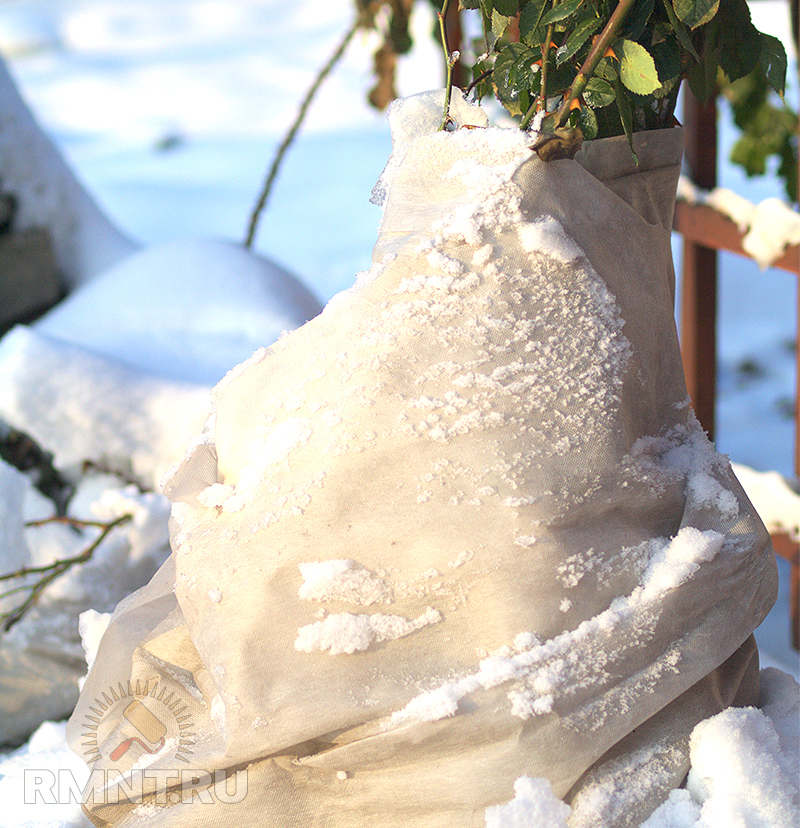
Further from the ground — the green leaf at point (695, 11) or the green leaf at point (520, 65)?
the green leaf at point (695, 11)

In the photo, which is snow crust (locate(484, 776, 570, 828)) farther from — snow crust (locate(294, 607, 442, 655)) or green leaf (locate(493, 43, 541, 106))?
green leaf (locate(493, 43, 541, 106))

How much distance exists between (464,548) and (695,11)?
43 cm

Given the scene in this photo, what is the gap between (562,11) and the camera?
0.67 m

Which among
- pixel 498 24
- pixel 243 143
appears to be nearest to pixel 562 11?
pixel 498 24

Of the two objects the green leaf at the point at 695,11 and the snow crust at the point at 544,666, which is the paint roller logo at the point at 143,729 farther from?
the green leaf at the point at 695,11

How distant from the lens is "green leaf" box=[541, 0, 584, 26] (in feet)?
2.21

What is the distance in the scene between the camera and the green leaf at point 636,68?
0.66 metres

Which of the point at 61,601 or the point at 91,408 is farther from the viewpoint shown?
the point at 91,408

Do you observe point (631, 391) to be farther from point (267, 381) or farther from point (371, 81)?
point (371, 81)

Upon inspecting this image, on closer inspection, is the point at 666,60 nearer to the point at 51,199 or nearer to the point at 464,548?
the point at 464,548

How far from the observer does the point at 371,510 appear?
26.3 inches

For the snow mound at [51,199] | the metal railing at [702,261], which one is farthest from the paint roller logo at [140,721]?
the snow mound at [51,199]

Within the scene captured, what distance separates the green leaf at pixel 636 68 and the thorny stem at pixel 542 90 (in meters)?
0.05

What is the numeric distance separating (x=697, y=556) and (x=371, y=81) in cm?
853
